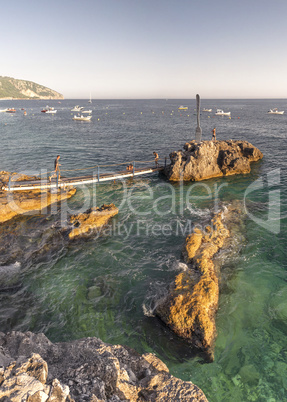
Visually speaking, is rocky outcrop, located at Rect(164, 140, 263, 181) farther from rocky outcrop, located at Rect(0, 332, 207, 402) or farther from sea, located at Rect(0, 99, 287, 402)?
rocky outcrop, located at Rect(0, 332, 207, 402)

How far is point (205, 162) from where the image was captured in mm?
24562

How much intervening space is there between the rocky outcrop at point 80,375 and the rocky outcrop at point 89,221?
8.54 meters

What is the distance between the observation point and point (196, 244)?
11.8 metres

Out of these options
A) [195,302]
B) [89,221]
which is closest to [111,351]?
→ [195,302]

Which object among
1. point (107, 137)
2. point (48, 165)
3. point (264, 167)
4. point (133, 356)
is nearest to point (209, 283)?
point (133, 356)

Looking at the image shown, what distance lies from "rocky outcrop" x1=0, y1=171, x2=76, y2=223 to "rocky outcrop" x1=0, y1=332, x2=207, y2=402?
12325 mm

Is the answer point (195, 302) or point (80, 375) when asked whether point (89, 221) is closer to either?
point (195, 302)

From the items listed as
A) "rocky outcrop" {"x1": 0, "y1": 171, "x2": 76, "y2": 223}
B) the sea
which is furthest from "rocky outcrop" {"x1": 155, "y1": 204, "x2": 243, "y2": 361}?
"rocky outcrop" {"x1": 0, "y1": 171, "x2": 76, "y2": 223}

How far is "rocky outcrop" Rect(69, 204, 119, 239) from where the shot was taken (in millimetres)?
14325

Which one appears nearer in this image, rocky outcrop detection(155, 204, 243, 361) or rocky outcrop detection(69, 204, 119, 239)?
rocky outcrop detection(155, 204, 243, 361)

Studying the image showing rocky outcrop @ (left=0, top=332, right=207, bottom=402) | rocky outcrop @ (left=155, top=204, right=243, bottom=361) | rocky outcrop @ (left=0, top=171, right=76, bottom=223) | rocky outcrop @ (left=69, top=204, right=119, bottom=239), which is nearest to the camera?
rocky outcrop @ (left=0, top=332, right=207, bottom=402)

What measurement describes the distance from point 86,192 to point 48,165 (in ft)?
39.7

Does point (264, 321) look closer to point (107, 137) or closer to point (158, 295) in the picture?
point (158, 295)

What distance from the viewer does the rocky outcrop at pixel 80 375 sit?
11.3 ft
